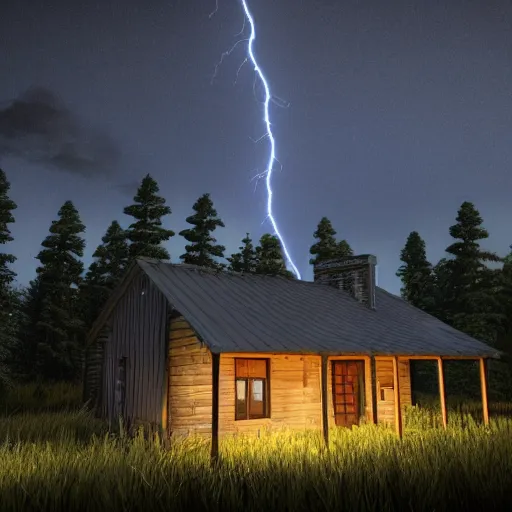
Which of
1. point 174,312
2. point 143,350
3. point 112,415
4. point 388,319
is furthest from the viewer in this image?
point 388,319

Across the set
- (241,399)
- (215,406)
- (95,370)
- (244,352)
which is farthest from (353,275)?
(215,406)

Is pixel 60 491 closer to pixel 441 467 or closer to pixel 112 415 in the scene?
pixel 441 467

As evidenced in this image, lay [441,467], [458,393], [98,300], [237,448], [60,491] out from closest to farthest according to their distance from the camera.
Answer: [60,491], [441,467], [237,448], [458,393], [98,300]

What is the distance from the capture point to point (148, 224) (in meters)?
26.4

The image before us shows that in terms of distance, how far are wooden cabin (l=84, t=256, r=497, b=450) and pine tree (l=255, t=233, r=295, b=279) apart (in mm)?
16254

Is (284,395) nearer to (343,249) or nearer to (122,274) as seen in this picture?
(122,274)

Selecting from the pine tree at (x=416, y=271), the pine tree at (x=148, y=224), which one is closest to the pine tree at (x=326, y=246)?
the pine tree at (x=416, y=271)

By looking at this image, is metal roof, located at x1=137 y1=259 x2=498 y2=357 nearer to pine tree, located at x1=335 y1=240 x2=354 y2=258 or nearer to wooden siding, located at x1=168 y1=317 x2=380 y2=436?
wooden siding, located at x1=168 y1=317 x2=380 y2=436

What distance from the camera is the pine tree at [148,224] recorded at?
2602cm

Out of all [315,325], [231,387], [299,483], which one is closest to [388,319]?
[315,325]

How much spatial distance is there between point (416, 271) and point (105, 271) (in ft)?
67.3

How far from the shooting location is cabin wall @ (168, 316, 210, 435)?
42.9 ft

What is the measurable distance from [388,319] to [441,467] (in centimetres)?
918

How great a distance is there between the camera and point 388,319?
17.5 metres
